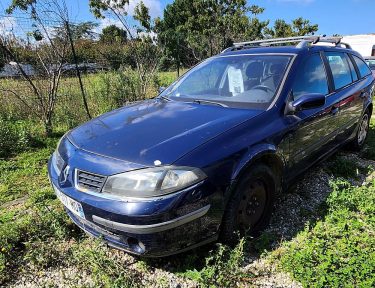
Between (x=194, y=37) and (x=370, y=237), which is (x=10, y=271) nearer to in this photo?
(x=370, y=237)

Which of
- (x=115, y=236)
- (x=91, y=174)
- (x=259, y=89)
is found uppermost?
(x=259, y=89)

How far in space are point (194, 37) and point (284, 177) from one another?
39.3 feet

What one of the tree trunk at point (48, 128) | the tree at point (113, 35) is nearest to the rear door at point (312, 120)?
the tree trunk at point (48, 128)

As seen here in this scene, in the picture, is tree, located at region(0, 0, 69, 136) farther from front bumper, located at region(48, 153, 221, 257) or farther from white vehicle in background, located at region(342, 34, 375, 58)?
white vehicle in background, located at region(342, 34, 375, 58)

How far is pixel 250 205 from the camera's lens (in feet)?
9.55

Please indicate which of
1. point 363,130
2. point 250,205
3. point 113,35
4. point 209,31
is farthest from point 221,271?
point 209,31

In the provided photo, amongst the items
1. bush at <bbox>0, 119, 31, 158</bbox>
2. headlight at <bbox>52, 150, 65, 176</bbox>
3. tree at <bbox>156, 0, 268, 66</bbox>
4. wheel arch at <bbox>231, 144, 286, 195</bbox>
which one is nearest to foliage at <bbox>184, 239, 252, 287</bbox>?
wheel arch at <bbox>231, 144, 286, 195</bbox>

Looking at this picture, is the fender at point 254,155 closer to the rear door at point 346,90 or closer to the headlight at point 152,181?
the headlight at point 152,181

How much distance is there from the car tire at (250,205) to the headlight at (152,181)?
47cm

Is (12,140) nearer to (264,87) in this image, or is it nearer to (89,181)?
(89,181)

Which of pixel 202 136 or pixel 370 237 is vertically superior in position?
pixel 202 136

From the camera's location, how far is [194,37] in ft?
46.6

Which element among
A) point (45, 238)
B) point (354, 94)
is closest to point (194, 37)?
point (354, 94)

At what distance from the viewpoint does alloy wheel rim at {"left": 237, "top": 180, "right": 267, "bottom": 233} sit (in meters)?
2.81
